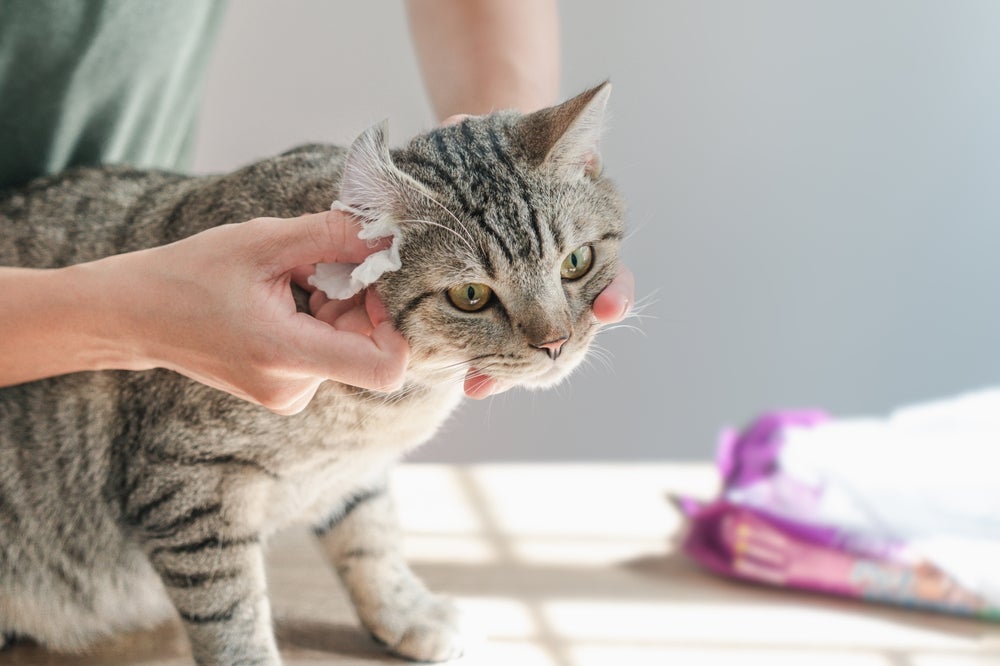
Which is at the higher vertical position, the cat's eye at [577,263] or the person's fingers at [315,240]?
the cat's eye at [577,263]

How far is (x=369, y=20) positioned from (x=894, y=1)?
4.08ft

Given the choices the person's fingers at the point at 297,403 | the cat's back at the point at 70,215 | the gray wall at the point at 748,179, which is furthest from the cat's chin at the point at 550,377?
the gray wall at the point at 748,179

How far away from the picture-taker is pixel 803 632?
1479mm

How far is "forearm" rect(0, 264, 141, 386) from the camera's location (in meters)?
1.06

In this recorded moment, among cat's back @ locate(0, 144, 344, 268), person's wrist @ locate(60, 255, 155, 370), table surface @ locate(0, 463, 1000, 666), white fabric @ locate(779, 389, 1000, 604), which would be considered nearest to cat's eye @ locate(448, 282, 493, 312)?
cat's back @ locate(0, 144, 344, 268)

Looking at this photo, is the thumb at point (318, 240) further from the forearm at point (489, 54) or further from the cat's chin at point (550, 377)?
the forearm at point (489, 54)

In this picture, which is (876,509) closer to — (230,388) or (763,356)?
(763,356)

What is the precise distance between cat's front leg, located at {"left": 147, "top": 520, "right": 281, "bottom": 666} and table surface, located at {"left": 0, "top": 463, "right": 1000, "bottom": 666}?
Result: 0.15 meters

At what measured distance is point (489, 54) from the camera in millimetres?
1468

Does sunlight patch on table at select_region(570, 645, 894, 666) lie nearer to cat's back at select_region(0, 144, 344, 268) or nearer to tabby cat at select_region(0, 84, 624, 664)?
tabby cat at select_region(0, 84, 624, 664)

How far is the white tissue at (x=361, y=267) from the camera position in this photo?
3.27 feet

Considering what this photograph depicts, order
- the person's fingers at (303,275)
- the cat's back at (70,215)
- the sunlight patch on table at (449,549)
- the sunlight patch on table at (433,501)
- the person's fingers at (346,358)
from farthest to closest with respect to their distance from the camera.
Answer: the sunlight patch on table at (433,501) < the sunlight patch on table at (449,549) < the cat's back at (70,215) < the person's fingers at (303,275) < the person's fingers at (346,358)

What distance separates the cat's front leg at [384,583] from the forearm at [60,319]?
43 centimetres

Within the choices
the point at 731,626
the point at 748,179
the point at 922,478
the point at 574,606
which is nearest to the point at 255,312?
the point at 574,606
